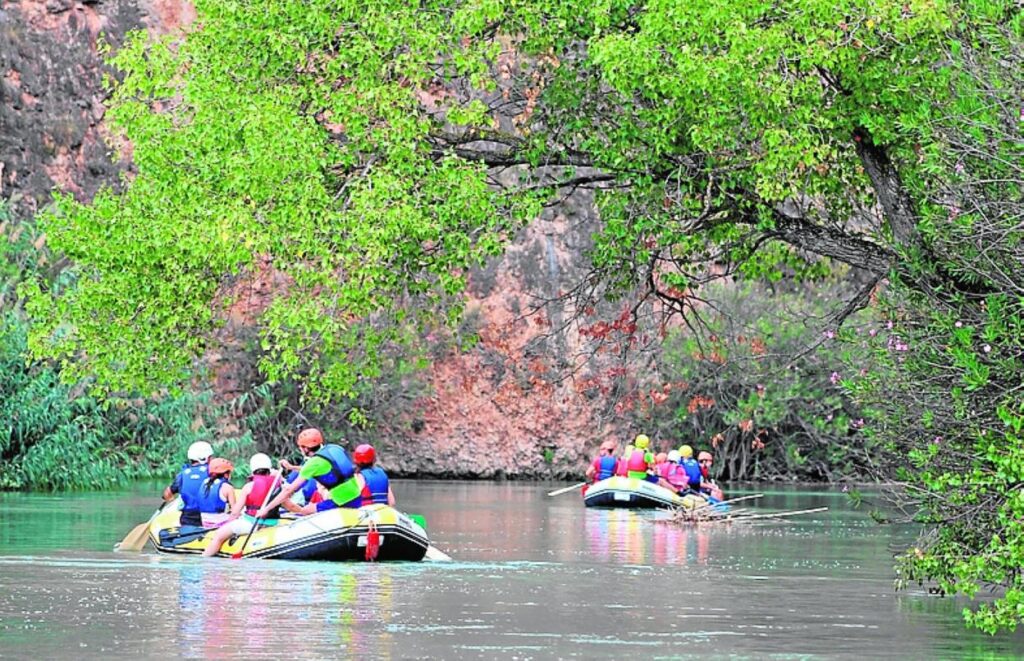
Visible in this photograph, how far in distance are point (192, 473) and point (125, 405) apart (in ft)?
76.4

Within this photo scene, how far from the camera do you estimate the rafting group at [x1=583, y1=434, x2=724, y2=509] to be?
4550 cm

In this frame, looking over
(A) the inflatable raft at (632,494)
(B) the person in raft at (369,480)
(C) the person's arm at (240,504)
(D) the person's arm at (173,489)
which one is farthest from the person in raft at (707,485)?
(B) the person in raft at (369,480)

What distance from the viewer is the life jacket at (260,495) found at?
85.9 feet

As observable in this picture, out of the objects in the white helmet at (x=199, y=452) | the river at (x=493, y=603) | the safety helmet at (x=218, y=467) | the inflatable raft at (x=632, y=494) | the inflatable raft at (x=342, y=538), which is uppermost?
the inflatable raft at (x=632, y=494)

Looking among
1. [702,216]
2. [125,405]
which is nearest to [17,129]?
[125,405]

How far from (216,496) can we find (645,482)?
66.7ft

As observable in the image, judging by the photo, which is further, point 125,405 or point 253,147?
point 125,405

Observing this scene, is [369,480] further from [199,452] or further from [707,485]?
[707,485]

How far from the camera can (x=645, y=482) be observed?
45.7 meters

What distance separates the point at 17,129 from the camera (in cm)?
6944

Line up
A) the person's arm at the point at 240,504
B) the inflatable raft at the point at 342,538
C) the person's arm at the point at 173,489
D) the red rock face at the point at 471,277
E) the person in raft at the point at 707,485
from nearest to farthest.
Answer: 1. the inflatable raft at the point at 342,538
2. the person's arm at the point at 240,504
3. the person's arm at the point at 173,489
4. the person in raft at the point at 707,485
5. the red rock face at the point at 471,277

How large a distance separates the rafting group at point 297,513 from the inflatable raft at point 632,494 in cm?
1869

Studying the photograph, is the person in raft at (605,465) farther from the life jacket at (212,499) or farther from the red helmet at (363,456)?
the red helmet at (363,456)

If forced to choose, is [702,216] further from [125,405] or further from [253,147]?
[125,405]
